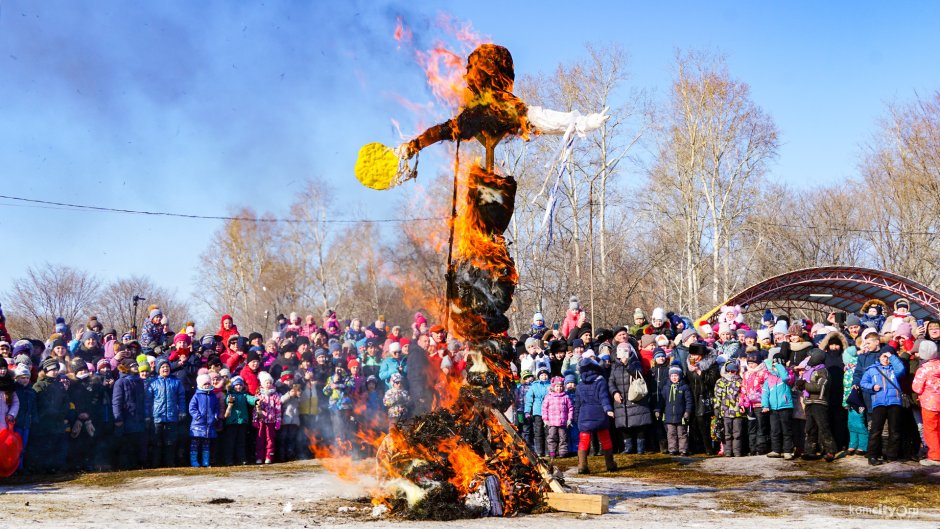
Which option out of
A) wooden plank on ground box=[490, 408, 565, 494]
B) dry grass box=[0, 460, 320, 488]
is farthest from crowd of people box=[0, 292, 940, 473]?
wooden plank on ground box=[490, 408, 565, 494]

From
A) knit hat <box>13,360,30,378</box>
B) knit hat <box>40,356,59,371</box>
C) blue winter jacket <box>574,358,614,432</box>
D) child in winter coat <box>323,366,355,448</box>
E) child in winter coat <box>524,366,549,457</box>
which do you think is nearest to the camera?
blue winter jacket <box>574,358,614,432</box>

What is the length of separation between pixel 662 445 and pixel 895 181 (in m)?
31.1

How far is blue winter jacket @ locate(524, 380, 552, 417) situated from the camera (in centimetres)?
1648

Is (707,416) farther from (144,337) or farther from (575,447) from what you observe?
(144,337)

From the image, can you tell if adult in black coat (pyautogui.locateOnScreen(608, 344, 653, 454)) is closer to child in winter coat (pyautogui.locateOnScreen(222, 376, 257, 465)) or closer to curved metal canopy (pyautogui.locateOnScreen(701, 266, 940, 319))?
child in winter coat (pyautogui.locateOnScreen(222, 376, 257, 465))

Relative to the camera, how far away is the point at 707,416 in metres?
15.4

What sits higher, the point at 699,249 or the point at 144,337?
the point at 699,249

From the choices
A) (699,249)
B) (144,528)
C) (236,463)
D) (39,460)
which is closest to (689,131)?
(699,249)

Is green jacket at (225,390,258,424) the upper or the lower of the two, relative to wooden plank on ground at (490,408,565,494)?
upper

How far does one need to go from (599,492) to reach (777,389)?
15.7ft

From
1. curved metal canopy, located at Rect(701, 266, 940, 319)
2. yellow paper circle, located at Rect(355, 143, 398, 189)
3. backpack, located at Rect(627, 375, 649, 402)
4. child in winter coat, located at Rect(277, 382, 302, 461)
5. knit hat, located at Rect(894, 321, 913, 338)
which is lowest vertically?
child in winter coat, located at Rect(277, 382, 302, 461)

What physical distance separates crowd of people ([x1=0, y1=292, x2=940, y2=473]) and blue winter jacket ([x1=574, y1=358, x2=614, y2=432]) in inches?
0.8

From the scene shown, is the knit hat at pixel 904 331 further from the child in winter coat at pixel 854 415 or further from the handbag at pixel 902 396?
the handbag at pixel 902 396

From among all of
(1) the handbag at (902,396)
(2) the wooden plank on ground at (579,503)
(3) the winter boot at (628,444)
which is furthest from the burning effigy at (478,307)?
(3) the winter boot at (628,444)
